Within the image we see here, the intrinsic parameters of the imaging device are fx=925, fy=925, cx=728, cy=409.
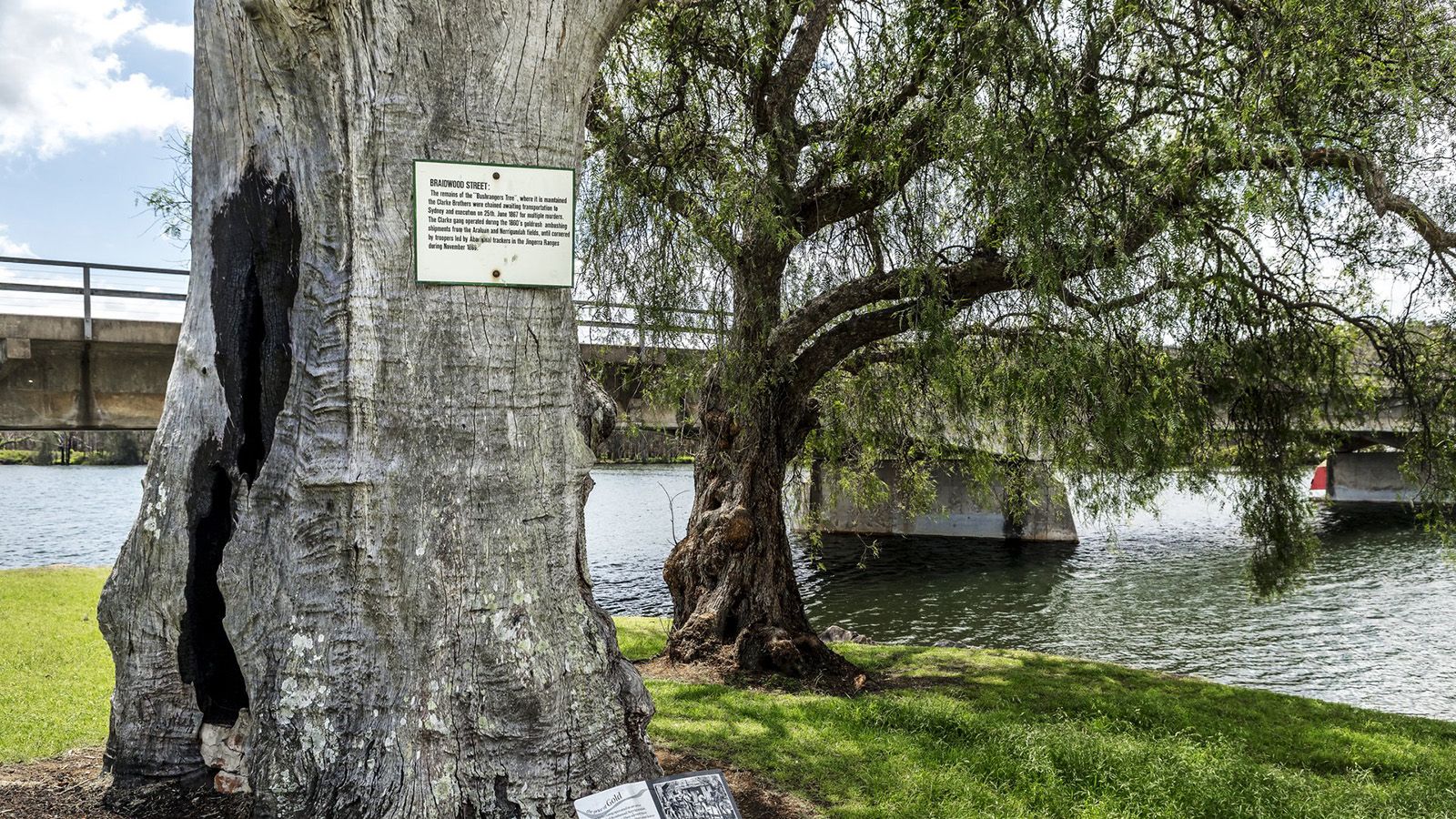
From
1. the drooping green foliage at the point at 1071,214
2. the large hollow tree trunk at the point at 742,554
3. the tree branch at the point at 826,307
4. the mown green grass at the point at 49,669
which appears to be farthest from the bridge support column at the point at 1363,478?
the mown green grass at the point at 49,669

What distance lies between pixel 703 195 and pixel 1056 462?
14.1ft

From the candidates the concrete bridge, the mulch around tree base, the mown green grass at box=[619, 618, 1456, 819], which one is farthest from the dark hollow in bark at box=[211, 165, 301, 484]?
the concrete bridge

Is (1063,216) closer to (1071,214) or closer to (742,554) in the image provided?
(1071,214)

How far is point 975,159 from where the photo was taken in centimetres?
645

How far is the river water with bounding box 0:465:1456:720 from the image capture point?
1361 cm

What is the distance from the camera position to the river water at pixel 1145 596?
13.6 m

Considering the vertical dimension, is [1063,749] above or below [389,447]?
below

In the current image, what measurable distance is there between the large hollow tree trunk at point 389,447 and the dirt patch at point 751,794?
1007 mm

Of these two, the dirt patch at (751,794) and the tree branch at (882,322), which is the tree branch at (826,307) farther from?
the dirt patch at (751,794)

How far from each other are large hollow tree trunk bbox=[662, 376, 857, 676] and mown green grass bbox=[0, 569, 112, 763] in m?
4.94

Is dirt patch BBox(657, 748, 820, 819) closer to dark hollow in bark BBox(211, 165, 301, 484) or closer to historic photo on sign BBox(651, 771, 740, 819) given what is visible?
historic photo on sign BBox(651, 771, 740, 819)

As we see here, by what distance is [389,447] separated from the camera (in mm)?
3123

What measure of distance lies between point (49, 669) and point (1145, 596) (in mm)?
18526

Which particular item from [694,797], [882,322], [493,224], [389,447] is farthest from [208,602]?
[882,322]
